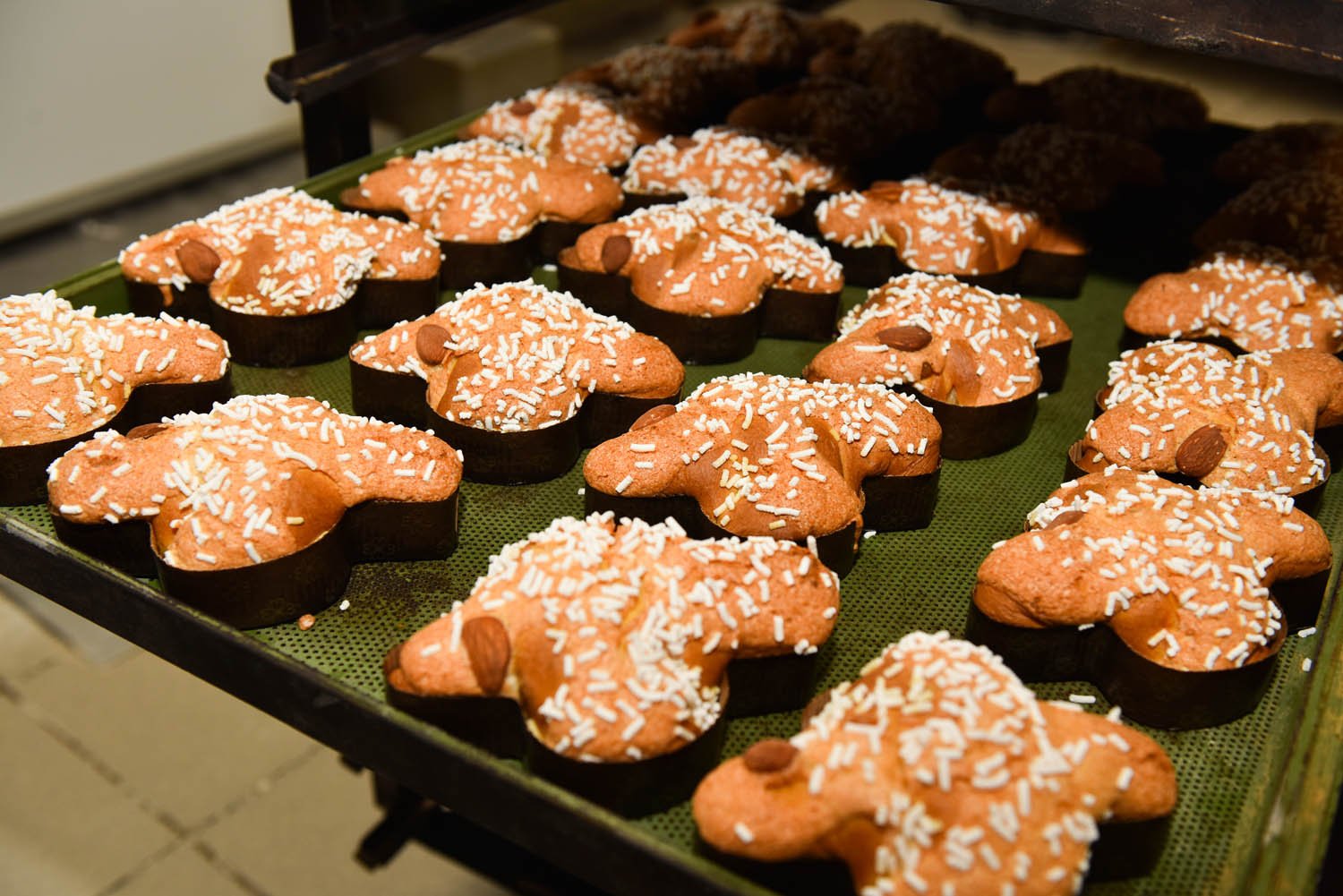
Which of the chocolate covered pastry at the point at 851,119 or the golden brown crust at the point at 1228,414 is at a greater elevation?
the chocolate covered pastry at the point at 851,119

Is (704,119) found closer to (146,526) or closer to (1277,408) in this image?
(1277,408)

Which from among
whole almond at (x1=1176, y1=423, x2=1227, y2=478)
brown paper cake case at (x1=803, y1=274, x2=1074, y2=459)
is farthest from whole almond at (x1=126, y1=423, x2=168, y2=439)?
whole almond at (x1=1176, y1=423, x2=1227, y2=478)

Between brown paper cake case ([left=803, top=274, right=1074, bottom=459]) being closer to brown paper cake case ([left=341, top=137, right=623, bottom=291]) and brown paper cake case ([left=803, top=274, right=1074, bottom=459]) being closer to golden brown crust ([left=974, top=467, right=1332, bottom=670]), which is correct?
golden brown crust ([left=974, top=467, right=1332, bottom=670])

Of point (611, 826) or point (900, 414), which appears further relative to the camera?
point (900, 414)

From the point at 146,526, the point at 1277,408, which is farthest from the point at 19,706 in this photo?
the point at 1277,408

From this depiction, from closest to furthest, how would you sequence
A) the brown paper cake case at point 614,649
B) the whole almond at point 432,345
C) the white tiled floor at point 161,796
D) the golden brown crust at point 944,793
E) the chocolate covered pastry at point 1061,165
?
the golden brown crust at point 944,793 < the brown paper cake case at point 614,649 < the whole almond at point 432,345 < the chocolate covered pastry at point 1061,165 < the white tiled floor at point 161,796

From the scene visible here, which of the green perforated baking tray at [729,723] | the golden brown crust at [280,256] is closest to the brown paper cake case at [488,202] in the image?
the golden brown crust at [280,256]

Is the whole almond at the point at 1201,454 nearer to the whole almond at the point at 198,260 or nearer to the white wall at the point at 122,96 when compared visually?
the whole almond at the point at 198,260
